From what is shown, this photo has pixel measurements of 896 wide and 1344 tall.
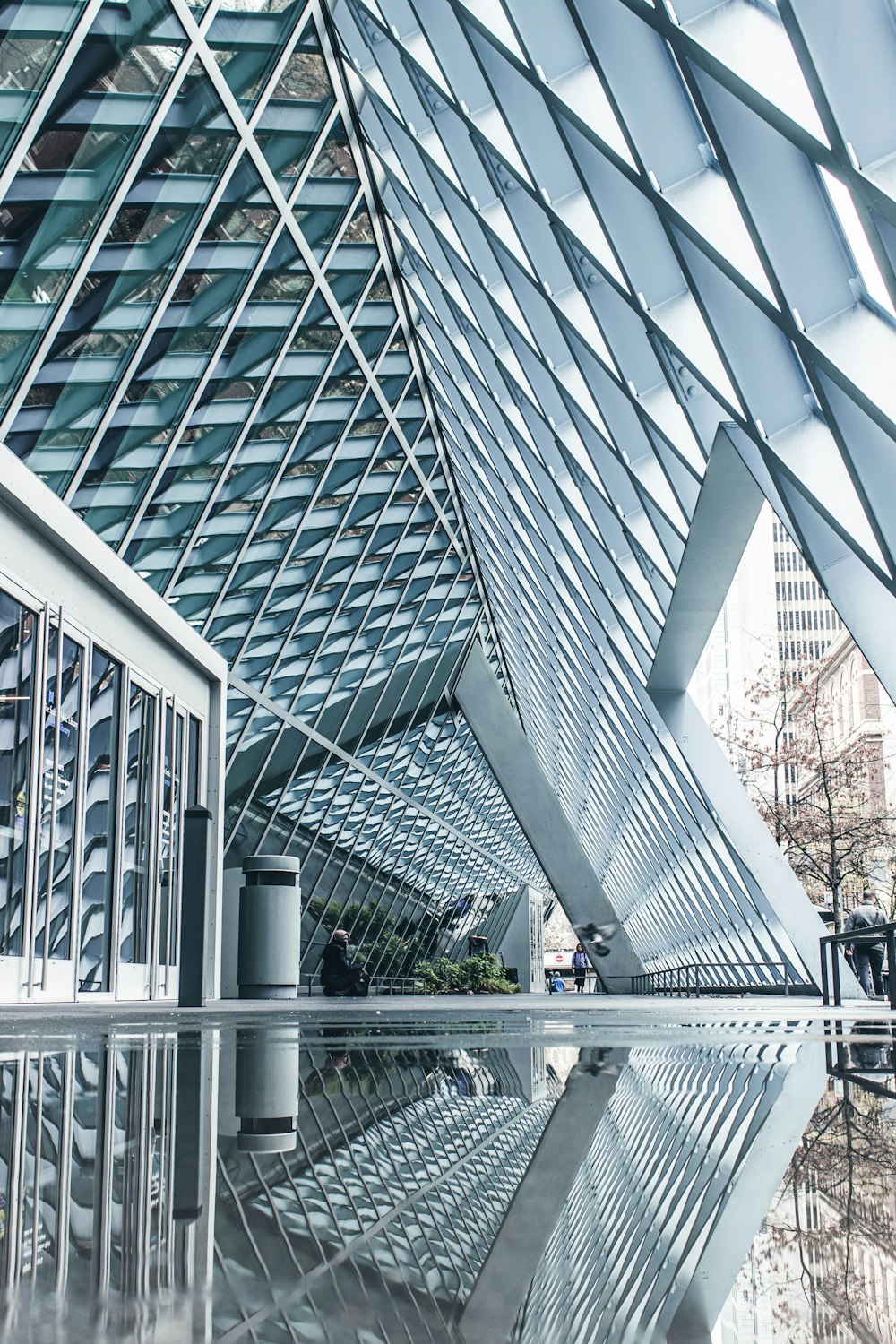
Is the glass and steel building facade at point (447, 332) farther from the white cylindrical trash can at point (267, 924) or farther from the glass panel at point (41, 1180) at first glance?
the glass panel at point (41, 1180)

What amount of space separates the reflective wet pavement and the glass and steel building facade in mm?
4681

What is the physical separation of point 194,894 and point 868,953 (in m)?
14.8

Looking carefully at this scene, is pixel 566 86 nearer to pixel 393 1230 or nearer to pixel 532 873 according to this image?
pixel 393 1230

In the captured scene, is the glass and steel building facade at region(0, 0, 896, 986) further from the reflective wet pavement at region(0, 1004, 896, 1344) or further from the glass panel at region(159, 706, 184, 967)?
the reflective wet pavement at region(0, 1004, 896, 1344)

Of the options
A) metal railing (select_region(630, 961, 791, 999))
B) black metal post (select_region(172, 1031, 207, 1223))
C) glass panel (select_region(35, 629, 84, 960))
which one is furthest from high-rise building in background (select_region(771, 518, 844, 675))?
black metal post (select_region(172, 1031, 207, 1223))

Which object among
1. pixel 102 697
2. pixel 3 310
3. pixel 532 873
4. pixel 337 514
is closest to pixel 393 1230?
pixel 3 310

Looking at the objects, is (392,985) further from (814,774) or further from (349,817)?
(814,774)

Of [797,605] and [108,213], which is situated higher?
[797,605]

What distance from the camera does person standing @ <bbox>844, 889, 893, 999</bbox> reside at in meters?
20.2

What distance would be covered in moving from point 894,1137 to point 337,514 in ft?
67.8

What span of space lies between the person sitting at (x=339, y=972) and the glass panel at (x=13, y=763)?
9.55 meters

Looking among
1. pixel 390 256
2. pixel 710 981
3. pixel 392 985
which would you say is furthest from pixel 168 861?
pixel 710 981

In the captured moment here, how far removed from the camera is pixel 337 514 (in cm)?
2264

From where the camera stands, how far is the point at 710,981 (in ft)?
123
